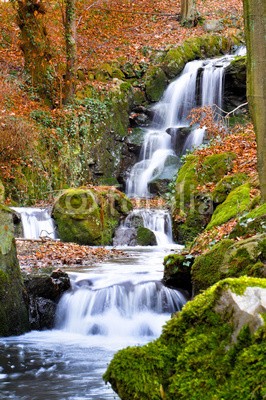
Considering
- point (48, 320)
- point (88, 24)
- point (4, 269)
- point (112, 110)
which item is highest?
point (88, 24)

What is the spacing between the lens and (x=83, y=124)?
684 inches

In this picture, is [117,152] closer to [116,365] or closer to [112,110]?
[112,110]

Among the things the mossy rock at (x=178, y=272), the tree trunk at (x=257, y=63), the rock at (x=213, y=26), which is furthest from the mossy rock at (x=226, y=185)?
the rock at (x=213, y=26)

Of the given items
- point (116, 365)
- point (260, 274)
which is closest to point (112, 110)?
point (260, 274)

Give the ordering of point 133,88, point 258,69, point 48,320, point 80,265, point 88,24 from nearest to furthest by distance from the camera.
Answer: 1. point 258,69
2. point 48,320
3. point 80,265
4. point 133,88
5. point 88,24

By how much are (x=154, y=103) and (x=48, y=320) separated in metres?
14.6

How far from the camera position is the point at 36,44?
17.3 m

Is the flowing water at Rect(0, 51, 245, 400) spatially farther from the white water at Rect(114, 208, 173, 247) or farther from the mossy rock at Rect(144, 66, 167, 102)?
the mossy rock at Rect(144, 66, 167, 102)

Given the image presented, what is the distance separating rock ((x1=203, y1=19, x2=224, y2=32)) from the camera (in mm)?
23875

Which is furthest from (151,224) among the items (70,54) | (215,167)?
(70,54)

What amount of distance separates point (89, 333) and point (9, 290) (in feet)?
4.44

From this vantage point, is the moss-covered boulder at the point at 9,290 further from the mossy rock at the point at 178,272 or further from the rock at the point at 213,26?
the rock at the point at 213,26

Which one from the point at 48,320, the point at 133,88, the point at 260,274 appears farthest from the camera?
the point at 133,88

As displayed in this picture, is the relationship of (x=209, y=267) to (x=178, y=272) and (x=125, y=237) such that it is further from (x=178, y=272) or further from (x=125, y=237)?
(x=125, y=237)
